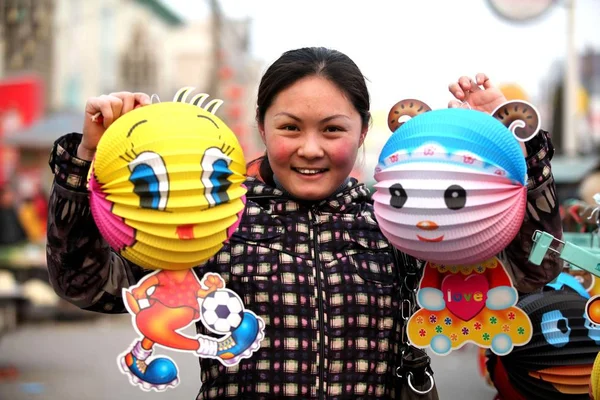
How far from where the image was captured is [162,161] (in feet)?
6.91

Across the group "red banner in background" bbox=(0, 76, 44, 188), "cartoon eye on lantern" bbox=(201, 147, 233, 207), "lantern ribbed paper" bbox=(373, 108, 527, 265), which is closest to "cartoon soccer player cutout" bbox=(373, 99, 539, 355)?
"lantern ribbed paper" bbox=(373, 108, 527, 265)

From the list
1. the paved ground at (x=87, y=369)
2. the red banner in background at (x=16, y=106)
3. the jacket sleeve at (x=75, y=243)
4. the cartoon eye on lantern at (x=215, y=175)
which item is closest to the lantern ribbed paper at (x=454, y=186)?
the cartoon eye on lantern at (x=215, y=175)

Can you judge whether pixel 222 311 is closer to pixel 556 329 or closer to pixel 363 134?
pixel 363 134

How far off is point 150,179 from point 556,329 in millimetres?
1372

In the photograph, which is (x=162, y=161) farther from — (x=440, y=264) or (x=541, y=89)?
(x=541, y=89)

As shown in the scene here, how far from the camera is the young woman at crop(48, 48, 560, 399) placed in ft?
7.45

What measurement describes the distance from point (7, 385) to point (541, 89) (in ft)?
134

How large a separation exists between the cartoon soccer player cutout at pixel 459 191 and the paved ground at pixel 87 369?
354 cm

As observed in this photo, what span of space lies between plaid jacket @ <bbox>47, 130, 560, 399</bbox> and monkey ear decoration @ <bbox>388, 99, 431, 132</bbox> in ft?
0.95

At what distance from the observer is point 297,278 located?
2.39m

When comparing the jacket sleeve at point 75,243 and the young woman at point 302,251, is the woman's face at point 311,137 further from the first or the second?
the jacket sleeve at point 75,243

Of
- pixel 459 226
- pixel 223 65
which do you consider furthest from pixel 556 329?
pixel 223 65

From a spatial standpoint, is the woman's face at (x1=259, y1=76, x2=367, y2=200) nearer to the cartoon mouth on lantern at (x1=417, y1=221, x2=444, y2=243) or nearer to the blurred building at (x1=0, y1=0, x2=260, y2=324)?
the cartoon mouth on lantern at (x1=417, y1=221, x2=444, y2=243)

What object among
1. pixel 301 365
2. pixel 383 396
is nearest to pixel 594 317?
pixel 383 396
